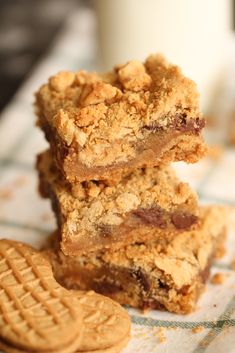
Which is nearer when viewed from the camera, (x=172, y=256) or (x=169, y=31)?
(x=172, y=256)

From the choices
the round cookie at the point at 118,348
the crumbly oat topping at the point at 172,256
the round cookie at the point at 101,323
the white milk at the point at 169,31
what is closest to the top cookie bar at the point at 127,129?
the crumbly oat topping at the point at 172,256

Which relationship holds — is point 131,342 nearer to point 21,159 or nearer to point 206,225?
point 206,225

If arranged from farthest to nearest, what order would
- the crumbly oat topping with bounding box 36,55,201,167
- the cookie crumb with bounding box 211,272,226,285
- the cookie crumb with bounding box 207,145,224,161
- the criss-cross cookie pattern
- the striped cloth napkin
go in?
the cookie crumb with bounding box 207,145,224,161, the cookie crumb with bounding box 211,272,226,285, the striped cloth napkin, the crumbly oat topping with bounding box 36,55,201,167, the criss-cross cookie pattern

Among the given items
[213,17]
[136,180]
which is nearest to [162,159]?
[136,180]

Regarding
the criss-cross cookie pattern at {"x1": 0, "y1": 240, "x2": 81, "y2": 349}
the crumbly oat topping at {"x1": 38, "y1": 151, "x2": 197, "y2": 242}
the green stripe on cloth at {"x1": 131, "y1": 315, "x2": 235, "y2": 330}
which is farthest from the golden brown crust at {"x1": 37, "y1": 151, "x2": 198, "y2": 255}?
the green stripe on cloth at {"x1": 131, "y1": 315, "x2": 235, "y2": 330}

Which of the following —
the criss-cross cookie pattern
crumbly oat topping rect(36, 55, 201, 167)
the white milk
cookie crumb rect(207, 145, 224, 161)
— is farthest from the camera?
the white milk

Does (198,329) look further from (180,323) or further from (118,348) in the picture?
(118,348)

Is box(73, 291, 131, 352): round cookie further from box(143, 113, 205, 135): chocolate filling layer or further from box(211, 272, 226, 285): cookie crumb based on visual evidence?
box(143, 113, 205, 135): chocolate filling layer

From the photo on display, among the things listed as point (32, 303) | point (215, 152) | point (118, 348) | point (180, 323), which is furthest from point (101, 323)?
point (215, 152)
